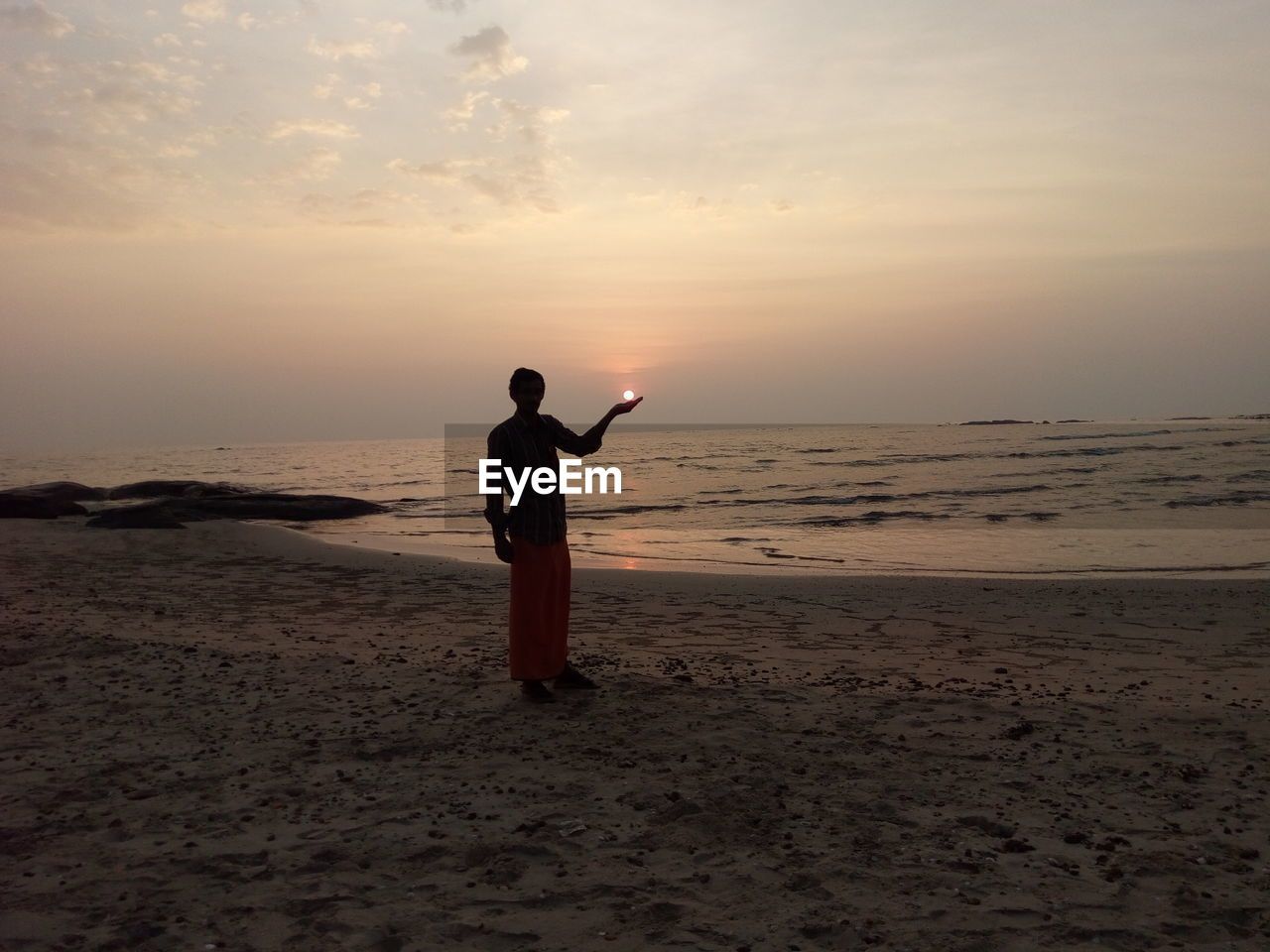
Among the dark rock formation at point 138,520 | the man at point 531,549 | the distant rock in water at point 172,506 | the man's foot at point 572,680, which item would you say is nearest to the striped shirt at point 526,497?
the man at point 531,549

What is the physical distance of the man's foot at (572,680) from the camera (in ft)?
19.5

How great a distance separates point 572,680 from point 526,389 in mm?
1969

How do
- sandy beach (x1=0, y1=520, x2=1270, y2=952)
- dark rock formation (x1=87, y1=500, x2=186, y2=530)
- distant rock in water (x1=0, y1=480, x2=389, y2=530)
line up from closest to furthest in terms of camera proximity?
sandy beach (x1=0, y1=520, x2=1270, y2=952) → dark rock formation (x1=87, y1=500, x2=186, y2=530) → distant rock in water (x1=0, y1=480, x2=389, y2=530)

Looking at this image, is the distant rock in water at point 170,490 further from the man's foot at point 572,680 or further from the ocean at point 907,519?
the man's foot at point 572,680

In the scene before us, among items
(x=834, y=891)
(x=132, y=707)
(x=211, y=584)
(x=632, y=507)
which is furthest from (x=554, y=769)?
(x=632, y=507)

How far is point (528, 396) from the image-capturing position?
5688 millimetres

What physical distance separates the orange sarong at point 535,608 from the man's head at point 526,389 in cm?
85

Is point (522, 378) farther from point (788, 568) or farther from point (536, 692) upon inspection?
point (788, 568)

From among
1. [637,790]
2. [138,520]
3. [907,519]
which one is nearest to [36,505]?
[138,520]

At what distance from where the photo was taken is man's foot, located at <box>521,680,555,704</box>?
5.70 meters

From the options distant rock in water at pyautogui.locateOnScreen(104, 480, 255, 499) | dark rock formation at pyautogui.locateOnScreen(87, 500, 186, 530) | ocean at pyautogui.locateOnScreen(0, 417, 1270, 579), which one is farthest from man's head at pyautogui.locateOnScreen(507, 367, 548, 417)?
distant rock in water at pyautogui.locateOnScreen(104, 480, 255, 499)

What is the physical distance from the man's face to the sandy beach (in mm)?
1890

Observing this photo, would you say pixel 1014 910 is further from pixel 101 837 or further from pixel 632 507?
pixel 632 507

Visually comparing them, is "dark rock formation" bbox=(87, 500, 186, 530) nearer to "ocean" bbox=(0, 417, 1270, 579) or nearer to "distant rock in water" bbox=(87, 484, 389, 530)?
"distant rock in water" bbox=(87, 484, 389, 530)
